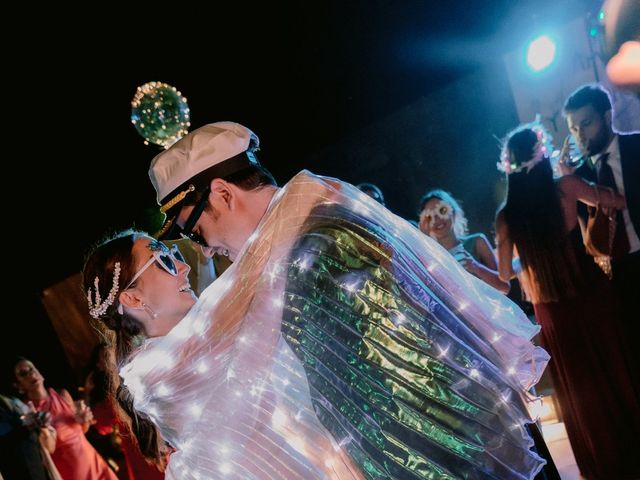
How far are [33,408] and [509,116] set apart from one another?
6.36 m

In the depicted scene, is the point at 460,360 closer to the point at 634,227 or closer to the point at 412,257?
the point at 412,257

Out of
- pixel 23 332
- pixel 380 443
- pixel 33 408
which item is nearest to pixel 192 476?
pixel 380 443

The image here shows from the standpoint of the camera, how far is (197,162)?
1692mm

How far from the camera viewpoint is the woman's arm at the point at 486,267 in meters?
4.34

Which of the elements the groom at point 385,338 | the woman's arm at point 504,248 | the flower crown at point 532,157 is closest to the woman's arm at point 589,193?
the flower crown at point 532,157

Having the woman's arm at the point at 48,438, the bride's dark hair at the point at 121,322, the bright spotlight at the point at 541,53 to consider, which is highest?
the bright spotlight at the point at 541,53

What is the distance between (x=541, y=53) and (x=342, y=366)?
5.46m

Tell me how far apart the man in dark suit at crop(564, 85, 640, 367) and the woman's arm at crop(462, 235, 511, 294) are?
89 cm

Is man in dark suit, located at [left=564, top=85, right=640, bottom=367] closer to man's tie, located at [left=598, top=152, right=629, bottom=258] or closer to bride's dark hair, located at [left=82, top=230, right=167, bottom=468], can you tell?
man's tie, located at [left=598, top=152, right=629, bottom=258]

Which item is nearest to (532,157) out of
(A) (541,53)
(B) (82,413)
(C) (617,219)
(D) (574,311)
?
(C) (617,219)

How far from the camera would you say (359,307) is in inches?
49.5

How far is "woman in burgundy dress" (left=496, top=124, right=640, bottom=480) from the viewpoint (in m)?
3.48

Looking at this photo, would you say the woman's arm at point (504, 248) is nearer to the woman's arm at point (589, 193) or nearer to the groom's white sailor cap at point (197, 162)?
the woman's arm at point (589, 193)

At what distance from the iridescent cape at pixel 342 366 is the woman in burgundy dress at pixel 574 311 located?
2.47 metres
